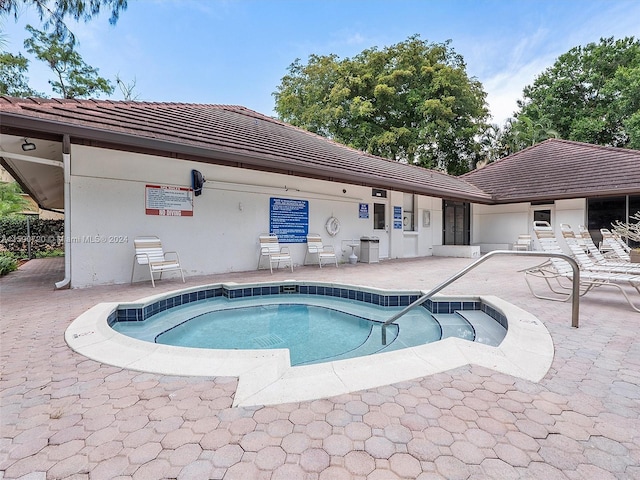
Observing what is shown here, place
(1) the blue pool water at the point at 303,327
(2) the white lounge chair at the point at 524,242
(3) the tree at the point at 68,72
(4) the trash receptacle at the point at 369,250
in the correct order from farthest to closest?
(3) the tree at the point at 68,72
(2) the white lounge chair at the point at 524,242
(4) the trash receptacle at the point at 369,250
(1) the blue pool water at the point at 303,327

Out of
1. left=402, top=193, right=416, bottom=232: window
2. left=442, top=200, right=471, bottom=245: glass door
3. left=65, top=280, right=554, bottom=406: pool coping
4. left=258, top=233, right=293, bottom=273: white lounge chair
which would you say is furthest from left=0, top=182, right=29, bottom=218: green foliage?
left=442, top=200, right=471, bottom=245: glass door

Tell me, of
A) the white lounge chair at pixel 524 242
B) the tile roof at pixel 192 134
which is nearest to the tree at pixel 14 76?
the tile roof at pixel 192 134

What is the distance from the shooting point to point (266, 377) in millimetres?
2201

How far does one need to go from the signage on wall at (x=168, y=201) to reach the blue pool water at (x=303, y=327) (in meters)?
2.45

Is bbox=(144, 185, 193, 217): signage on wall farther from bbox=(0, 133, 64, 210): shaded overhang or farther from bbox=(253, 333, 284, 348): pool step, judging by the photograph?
bbox=(253, 333, 284, 348): pool step

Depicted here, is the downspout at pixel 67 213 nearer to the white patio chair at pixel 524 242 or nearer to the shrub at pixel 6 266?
the shrub at pixel 6 266

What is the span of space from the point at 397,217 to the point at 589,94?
807 inches

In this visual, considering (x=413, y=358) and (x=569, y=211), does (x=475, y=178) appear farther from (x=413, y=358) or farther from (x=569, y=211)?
(x=413, y=358)

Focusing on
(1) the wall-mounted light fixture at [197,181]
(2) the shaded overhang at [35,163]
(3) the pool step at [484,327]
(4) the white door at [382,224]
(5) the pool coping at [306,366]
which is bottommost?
(3) the pool step at [484,327]

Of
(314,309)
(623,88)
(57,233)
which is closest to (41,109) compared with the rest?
(314,309)

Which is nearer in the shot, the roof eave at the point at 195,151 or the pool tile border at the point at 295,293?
the pool tile border at the point at 295,293

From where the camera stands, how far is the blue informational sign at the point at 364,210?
10620 millimetres

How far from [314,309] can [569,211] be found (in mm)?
12626

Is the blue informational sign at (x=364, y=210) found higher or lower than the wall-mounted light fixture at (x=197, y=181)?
lower
